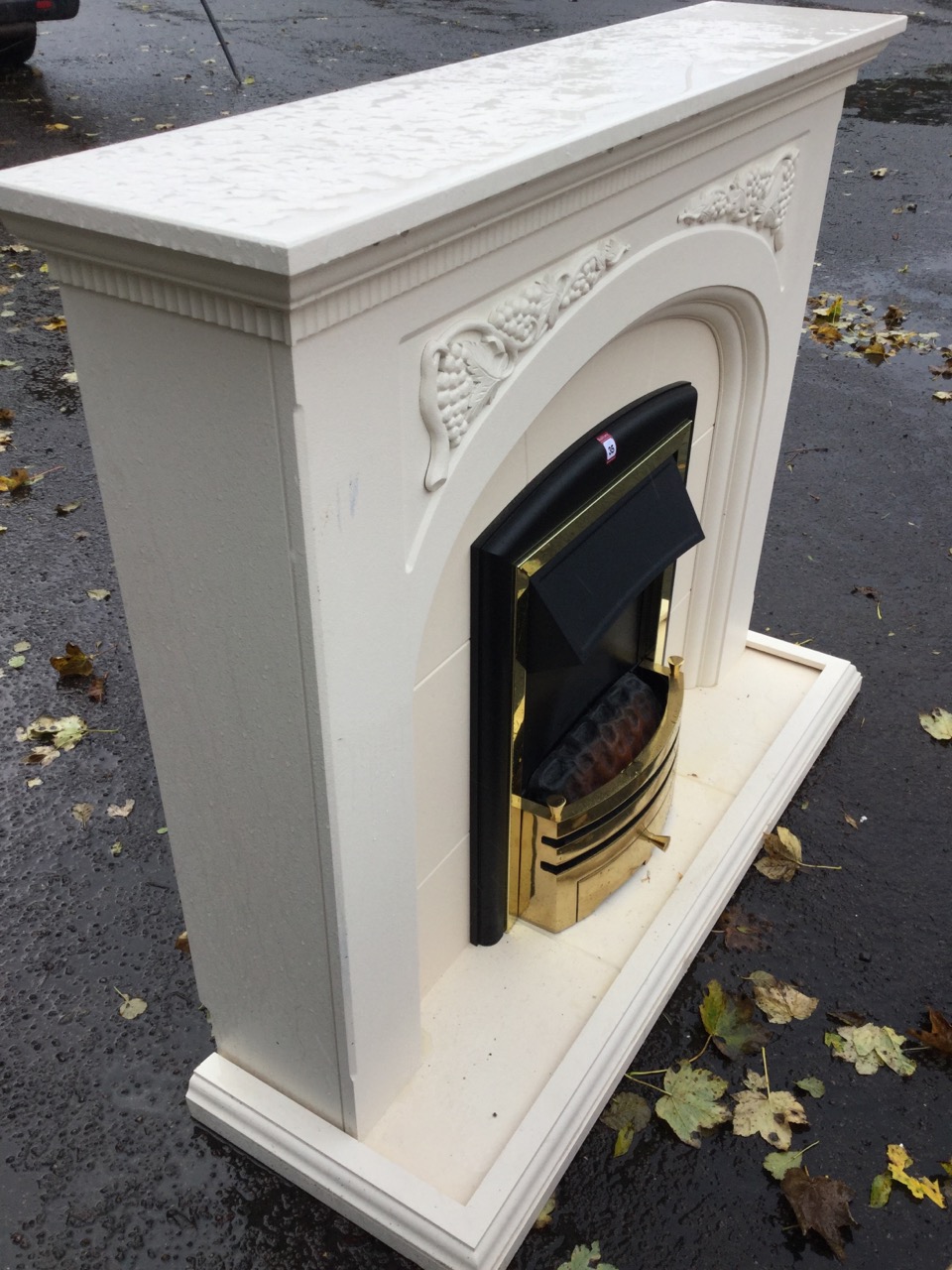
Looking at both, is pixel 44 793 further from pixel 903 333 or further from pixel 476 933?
pixel 903 333

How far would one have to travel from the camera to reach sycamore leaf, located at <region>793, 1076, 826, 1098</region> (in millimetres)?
2393

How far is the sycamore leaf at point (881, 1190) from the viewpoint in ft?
7.18

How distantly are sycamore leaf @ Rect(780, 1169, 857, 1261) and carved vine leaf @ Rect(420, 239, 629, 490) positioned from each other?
164 centimetres

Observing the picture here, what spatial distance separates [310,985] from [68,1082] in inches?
32.1

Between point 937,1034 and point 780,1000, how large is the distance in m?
0.35

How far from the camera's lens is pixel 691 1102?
2357mm

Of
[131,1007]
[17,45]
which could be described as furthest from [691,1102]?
[17,45]

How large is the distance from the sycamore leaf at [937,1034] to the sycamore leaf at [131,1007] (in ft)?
5.93

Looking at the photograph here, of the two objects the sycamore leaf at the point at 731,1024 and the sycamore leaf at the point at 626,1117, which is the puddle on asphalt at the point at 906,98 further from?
the sycamore leaf at the point at 626,1117

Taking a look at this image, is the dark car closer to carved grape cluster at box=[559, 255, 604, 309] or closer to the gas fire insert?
the gas fire insert

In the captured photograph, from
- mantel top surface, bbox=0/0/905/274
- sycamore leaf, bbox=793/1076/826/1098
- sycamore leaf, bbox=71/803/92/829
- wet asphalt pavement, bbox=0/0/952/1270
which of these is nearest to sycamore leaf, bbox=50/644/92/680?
wet asphalt pavement, bbox=0/0/952/1270

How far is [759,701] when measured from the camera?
3.37m

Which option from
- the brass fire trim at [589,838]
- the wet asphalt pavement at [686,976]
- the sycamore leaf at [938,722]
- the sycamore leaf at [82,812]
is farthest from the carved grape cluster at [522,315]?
the sycamore leaf at [938,722]

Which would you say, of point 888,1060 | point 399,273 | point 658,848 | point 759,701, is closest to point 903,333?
point 759,701
